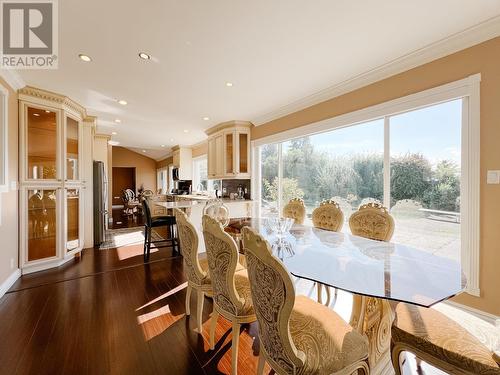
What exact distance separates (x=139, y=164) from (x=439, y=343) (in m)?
13.9

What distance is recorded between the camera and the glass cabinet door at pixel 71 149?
3787 mm

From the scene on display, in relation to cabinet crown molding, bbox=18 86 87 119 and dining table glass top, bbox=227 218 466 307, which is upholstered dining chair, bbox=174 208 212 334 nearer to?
dining table glass top, bbox=227 218 466 307

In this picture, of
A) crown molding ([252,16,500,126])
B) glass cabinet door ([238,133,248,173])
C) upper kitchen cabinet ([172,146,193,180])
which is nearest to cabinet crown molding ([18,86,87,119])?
glass cabinet door ([238,133,248,173])

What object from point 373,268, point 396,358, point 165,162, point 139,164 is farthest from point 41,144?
point 139,164

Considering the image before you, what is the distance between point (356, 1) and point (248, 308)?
2322 millimetres

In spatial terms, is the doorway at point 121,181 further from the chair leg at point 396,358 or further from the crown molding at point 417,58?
the chair leg at point 396,358

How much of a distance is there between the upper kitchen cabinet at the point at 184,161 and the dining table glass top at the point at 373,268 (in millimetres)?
6860

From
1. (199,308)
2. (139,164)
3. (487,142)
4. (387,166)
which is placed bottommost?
(199,308)

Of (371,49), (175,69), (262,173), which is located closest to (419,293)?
(371,49)

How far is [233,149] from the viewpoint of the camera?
5.11 metres

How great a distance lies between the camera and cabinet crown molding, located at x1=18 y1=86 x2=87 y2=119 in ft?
10.3

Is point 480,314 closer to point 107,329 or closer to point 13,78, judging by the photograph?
point 107,329

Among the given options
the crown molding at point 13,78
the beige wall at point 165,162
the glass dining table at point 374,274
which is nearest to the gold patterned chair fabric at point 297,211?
the glass dining table at point 374,274

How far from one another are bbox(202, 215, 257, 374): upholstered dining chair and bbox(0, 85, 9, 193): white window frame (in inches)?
112
